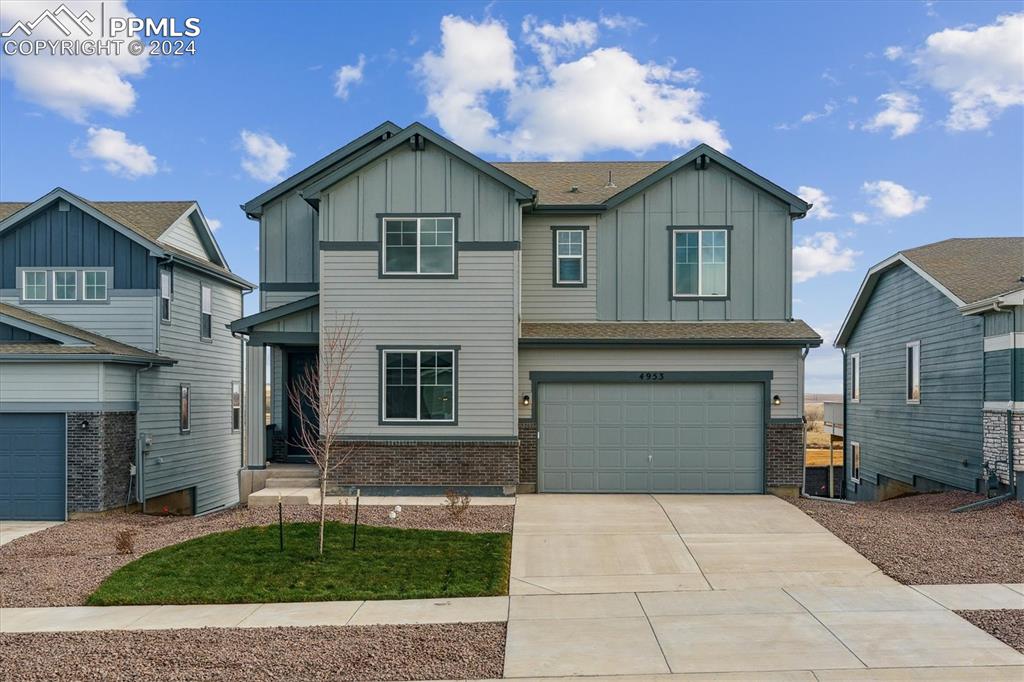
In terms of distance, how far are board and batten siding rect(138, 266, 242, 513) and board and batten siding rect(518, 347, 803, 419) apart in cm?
878

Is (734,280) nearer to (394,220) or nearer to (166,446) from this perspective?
(394,220)

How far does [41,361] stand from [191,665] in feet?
33.3

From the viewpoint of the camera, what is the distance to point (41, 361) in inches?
589

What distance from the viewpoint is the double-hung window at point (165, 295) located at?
18.6m

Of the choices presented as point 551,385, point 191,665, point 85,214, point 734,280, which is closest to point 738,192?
point 734,280

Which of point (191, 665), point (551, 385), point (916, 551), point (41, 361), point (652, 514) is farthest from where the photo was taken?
point (551, 385)

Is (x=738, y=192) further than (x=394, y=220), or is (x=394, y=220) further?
(x=738, y=192)

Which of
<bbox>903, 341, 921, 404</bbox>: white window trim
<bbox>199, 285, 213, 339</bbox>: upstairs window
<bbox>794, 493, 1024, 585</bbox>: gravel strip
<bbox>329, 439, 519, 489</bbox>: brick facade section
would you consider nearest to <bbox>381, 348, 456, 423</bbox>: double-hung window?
<bbox>329, 439, 519, 489</bbox>: brick facade section

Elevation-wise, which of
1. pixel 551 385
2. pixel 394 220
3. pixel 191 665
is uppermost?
pixel 394 220

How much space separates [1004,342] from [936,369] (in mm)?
3180

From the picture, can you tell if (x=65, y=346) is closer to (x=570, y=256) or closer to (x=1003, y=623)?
(x=570, y=256)

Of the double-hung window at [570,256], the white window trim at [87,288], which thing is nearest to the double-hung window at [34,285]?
the white window trim at [87,288]

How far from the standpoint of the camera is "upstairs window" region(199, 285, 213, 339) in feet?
69.2

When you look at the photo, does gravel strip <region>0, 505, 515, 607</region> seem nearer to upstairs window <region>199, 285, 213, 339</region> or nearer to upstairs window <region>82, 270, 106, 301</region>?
upstairs window <region>82, 270, 106, 301</region>
